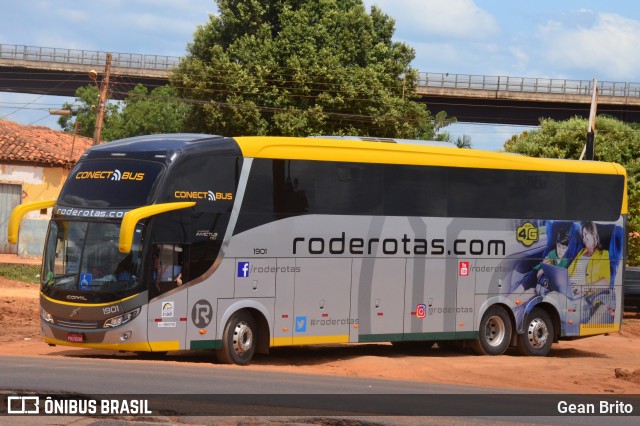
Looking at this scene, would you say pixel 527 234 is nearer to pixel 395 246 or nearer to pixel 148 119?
pixel 395 246

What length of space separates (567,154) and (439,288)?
3644 centimetres

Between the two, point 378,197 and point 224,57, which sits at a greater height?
point 224,57

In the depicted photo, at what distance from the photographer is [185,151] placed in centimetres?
1995

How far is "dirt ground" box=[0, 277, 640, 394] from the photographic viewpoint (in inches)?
808

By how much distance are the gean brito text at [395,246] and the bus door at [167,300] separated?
2651 mm

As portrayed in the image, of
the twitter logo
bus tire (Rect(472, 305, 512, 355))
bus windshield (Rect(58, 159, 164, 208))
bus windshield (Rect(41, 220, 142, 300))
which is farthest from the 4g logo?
bus windshield (Rect(41, 220, 142, 300))

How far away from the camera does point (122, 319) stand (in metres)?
19.3

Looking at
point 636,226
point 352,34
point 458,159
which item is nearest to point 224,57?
point 352,34

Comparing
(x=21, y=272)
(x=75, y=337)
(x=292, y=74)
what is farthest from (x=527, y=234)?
(x=292, y=74)

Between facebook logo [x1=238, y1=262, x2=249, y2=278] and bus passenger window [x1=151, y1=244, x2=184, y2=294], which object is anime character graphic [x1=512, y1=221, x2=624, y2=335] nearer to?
facebook logo [x1=238, y1=262, x2=249, y2=278]

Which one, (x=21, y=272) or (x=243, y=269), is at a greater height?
(x=243, y=269)

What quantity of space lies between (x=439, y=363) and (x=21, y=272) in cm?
2193

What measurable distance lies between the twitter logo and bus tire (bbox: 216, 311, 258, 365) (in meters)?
0.89

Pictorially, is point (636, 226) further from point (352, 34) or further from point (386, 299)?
Answer: point (386, 299)
